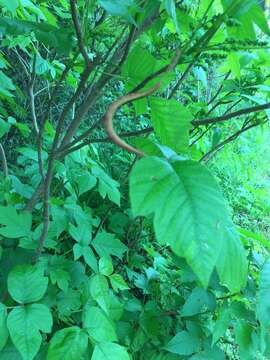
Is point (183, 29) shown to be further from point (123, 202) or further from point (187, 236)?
point (123, 202)

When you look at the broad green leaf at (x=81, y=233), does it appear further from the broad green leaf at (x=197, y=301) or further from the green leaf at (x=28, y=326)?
the broad green leaf at (x=197, y=301)

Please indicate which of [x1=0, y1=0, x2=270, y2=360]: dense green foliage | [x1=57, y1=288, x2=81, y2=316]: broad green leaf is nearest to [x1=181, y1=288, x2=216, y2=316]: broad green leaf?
[x1=0, y1=0, x2=270, y2=360]: dense green foliage

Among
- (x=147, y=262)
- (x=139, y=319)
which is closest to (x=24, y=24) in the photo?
(x=139, y=319)

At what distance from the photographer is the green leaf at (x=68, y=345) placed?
2.77 ft

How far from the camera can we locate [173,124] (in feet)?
2.01

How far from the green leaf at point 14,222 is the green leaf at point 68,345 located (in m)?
0.25

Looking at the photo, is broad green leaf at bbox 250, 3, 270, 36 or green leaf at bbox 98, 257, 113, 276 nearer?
broad green leaf at bbox 250, 3, 270, 36

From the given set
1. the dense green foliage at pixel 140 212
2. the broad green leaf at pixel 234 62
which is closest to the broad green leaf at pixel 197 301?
the dense green foliage at pixel 140 212

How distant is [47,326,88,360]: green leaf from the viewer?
33.2 inches

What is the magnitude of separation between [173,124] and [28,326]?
522 millimetres

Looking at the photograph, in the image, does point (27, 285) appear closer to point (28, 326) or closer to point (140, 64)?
point (28, 326)

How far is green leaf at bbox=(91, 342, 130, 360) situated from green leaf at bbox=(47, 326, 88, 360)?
29 millimetres

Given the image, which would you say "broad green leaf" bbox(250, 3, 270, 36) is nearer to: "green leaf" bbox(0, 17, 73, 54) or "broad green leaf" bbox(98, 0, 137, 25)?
"broad green leaf" bbox(98, 0, 137, 25)

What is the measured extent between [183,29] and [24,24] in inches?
12.8
